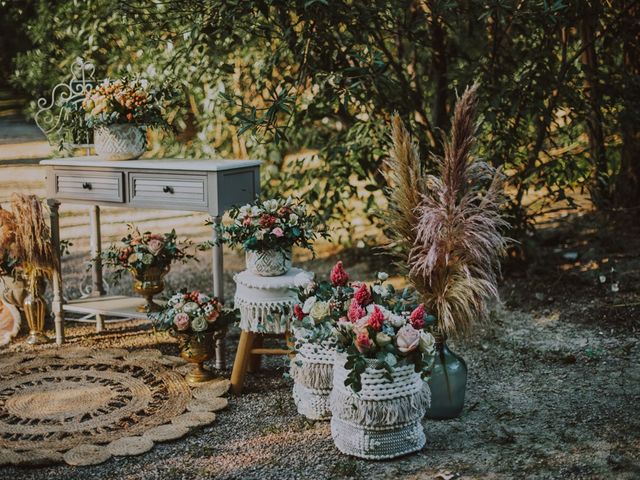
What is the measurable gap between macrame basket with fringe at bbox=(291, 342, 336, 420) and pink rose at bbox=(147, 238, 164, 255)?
141cm

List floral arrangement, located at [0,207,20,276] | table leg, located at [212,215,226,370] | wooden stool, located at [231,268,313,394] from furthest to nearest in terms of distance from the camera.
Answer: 1. floral arrangement, located at [0,207,20,276]
2. table leg, located at [212,215,226,370]
3. wooden stool, located at [231,268,313,394]

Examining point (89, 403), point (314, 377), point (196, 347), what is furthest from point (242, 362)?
point (89, 403)

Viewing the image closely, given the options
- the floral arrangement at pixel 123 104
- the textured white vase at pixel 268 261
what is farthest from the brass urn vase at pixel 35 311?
the textured white vase at pixel 268 261

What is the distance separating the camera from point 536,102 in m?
5.12

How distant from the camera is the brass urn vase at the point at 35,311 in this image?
504 cm

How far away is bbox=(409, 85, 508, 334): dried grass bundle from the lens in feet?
11.1

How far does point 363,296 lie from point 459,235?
466mm

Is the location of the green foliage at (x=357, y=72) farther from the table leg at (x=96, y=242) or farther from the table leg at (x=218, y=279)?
the table leg at (x=96, y=242)

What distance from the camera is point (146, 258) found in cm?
479

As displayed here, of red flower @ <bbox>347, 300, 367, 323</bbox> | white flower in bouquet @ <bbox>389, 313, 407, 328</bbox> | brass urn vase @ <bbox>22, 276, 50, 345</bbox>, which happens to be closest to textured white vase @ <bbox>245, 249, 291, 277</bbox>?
red flower @ <bbox>347, 300, 367, 323</bbox>

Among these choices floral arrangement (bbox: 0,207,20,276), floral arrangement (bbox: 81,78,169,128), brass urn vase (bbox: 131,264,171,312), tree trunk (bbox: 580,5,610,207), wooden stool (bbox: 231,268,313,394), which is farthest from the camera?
tree trunk (bbox: 580,5,610,207)

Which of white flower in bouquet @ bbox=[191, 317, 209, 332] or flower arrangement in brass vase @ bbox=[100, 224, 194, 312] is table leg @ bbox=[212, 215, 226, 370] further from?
flower arrangement in brass vase @ bbox=[100, 224, 194, 312]

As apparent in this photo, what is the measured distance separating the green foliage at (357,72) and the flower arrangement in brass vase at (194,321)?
3.67ft

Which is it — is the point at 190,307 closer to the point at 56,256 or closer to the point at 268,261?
the point at 268,261
